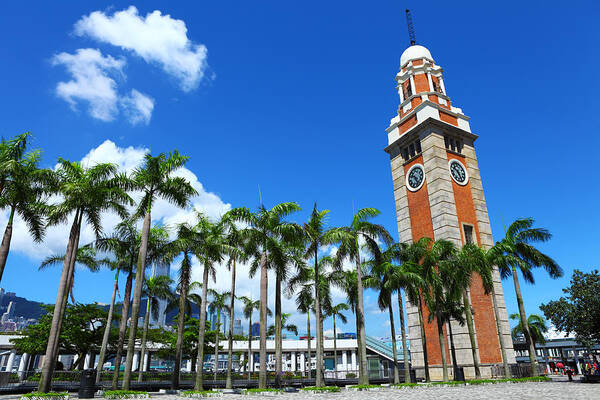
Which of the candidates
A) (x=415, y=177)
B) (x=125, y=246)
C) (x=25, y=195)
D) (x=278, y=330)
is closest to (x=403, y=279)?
(x=278, y=330)

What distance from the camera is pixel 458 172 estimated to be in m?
43.9

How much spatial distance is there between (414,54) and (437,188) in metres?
20.8

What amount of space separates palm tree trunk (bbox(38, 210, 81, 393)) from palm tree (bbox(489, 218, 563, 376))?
29.4 meters

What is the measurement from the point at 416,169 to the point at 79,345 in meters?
40.0

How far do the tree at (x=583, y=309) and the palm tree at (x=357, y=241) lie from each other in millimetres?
23516

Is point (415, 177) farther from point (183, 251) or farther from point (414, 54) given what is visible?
point (183, 251)

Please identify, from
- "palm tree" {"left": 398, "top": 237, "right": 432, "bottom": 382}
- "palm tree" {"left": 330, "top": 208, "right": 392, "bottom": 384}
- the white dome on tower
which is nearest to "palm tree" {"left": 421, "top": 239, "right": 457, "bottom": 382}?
"palm tree" {"left": 398, "top": 237, "right": 432, "bottom": 382}

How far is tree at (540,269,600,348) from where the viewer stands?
37.3m

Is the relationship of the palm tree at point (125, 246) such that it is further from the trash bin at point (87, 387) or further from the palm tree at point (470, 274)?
the palm tree at point (470, 274)

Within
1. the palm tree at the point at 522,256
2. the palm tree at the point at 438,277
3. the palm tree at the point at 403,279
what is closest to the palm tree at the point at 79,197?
the palm tree at the point at 403,279

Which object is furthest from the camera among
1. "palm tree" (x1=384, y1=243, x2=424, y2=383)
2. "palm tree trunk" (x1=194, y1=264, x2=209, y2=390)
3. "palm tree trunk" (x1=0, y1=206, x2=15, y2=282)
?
"palm tree" (x1=384, y1=243, x2=424, y2=383)

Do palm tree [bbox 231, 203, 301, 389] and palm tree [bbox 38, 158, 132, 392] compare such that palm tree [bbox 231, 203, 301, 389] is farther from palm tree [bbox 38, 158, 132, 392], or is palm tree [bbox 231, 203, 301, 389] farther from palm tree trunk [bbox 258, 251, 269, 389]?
palm tree [bbox 38, 158, 132, 392]

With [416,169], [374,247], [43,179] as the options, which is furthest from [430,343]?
[43,179]

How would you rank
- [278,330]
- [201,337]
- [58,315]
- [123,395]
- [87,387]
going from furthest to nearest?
1. [201,337]
2. [278,330]
3. [87,387]
4. [58,315]
5. [123,395]
